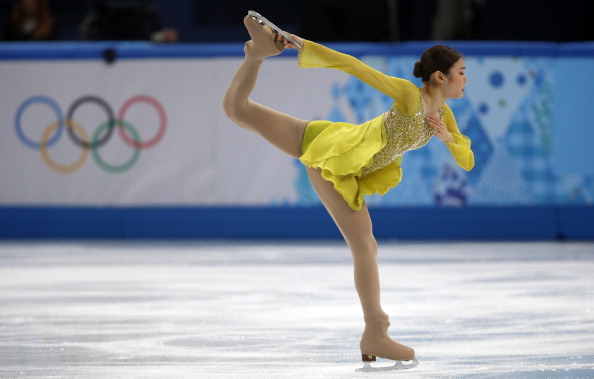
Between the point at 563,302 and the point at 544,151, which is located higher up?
the point at 544,151

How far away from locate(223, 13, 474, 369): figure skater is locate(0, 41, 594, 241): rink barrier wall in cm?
436

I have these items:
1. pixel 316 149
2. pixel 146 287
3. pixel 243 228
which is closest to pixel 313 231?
pixel 243 228

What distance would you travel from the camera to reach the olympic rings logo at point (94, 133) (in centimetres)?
827

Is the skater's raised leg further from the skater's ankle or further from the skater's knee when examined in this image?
the skater's ankle

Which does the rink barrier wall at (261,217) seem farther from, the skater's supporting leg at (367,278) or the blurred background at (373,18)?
the skater's supporting leg at (367,278)

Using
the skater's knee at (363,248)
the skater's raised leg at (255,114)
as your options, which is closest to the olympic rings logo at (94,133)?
the skater's raised leg at (255,114)

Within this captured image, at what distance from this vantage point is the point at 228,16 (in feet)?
36.8

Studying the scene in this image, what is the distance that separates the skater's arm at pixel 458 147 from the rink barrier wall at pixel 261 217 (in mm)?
4271

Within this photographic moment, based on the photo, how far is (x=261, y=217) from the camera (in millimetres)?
8242

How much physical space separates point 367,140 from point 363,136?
28 millimetres

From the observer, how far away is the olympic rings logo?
326 inches

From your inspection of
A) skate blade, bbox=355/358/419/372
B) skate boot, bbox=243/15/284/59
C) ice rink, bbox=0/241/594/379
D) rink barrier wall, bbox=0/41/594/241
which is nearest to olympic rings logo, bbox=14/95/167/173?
rink barrier wall, bbox=0/41/594/241

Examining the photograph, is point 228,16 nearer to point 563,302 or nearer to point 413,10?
point 413,10

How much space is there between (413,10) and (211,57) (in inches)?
111
